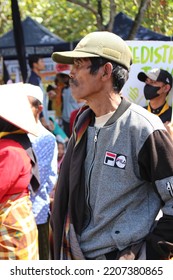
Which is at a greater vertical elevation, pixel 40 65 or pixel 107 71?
pixel 107 71

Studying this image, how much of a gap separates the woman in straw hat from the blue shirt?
99cm

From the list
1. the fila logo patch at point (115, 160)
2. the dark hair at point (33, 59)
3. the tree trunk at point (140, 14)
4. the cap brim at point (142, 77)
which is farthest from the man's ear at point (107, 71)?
the dark hair at point (33, 59)

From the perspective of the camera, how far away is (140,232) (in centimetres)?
246

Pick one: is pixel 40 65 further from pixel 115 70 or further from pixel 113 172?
pixel 113 172

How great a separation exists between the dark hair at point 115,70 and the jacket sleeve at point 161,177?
1.05 feet

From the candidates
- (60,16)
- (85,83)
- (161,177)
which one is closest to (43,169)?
(85,83)

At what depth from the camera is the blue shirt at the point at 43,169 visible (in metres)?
4.29

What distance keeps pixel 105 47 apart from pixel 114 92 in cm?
21

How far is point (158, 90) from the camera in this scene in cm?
451

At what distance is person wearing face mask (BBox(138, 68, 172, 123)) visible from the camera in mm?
4393

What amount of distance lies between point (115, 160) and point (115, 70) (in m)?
0.41

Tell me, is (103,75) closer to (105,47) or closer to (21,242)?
(105,47)

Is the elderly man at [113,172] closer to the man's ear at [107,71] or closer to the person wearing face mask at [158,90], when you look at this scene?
the man's ear at [107,71]

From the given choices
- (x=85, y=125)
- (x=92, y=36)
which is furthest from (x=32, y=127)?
(x=92, y=36)
